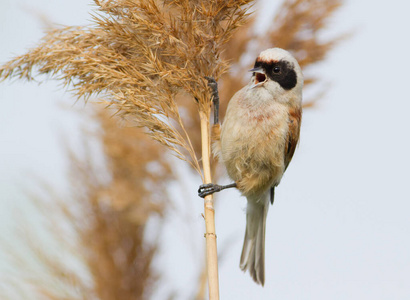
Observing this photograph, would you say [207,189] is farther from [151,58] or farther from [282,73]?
[282,73]

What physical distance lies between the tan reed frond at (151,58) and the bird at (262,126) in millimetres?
492

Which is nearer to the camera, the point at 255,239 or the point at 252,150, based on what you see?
the point at 252,150

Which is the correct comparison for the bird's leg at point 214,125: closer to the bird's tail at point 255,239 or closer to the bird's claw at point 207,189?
the bird's claw at point 207,189

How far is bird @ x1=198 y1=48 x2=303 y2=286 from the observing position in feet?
7.28

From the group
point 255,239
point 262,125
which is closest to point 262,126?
point 262,125

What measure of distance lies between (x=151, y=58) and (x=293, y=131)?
A: 103 centimetres

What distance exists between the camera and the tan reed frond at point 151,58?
158cm

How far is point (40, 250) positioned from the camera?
177cm

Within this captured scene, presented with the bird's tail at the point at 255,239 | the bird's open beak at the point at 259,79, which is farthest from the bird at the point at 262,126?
the bird's tail at the point at 255,239

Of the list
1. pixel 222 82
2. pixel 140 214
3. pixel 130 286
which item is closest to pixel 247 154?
pixel 222 82

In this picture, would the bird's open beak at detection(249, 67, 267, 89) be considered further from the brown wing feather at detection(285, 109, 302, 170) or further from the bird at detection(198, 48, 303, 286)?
the brown wing feather at detection(285, 109, 302, 170)

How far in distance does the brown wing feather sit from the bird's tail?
1.21 ft

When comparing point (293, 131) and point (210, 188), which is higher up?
point (293, 131)

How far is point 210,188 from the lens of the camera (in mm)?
1781
